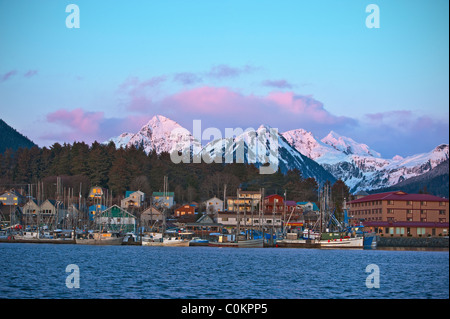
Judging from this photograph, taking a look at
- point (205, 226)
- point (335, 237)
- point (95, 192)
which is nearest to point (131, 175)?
point (95, 192)

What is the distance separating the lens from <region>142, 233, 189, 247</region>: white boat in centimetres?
9881

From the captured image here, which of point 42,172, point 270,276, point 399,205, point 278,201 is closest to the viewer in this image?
point 270,276

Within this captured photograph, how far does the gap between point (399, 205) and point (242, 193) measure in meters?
36.1

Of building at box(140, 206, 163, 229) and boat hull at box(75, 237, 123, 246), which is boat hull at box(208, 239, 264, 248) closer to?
boat hull at box(75, 237, 123, 246)

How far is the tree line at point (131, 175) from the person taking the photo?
146 metres

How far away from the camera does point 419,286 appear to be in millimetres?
45219

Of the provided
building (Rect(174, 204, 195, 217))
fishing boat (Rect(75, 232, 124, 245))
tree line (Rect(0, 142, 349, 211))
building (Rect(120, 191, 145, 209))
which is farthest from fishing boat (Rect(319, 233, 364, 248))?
tree line (Rect(0, 142, 349, 211))

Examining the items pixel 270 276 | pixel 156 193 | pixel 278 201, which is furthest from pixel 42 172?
pixel 270 276

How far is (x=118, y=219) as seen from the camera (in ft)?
398

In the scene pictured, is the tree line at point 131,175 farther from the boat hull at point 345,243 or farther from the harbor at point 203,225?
the boat hull at point 345,243

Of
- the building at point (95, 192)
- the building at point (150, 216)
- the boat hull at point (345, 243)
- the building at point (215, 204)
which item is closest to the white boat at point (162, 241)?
the building at point (150, 216)

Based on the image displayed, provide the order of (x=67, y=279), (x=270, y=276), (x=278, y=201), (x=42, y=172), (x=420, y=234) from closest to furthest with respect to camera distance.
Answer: (x=67, y=279)
(x=270, y=276)
(x=420, y=234)
(x=278, y=201)
(x=42, y=172)

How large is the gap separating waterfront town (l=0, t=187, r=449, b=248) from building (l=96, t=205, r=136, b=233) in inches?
7.7
